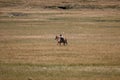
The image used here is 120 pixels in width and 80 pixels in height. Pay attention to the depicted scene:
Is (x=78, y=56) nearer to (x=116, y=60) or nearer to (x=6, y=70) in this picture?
(x=116, y=60)

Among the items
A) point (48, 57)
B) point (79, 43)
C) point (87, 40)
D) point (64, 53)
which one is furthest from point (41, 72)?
point (87, 40)

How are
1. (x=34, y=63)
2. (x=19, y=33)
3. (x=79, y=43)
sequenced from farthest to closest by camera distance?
1. (x=19, y=33)
2. (x=79, y=43)
3. (x=34, y=63)

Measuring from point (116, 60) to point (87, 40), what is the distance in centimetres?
1306

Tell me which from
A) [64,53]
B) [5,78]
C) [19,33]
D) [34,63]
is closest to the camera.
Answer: [5,78]

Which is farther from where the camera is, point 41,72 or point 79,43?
point 79,43

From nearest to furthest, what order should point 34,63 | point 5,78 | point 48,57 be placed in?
point 5,78
point 34,63
point 48,57

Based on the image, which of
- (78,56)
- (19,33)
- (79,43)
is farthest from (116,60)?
(19,33)

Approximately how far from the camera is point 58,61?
27.7 metres

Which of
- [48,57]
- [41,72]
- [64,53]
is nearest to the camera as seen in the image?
[41,72]

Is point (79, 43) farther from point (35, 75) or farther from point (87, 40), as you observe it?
point (35, 75)

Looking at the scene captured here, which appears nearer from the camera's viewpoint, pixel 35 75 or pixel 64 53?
pixel 35 75

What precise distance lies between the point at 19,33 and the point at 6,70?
2327cm

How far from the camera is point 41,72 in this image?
2402 cm

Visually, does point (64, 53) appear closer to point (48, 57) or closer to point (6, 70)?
point (48, 57)
